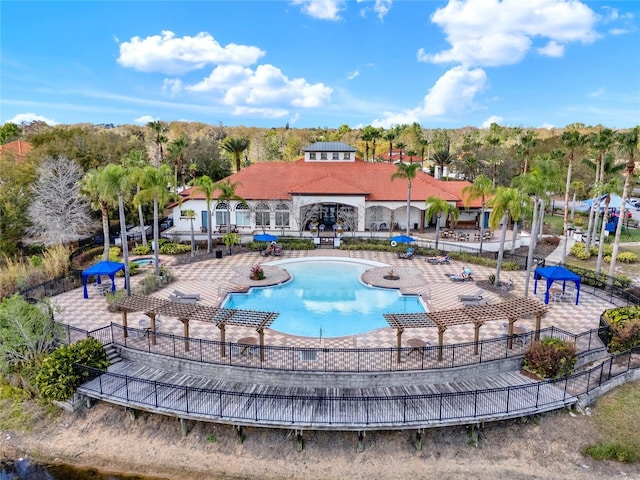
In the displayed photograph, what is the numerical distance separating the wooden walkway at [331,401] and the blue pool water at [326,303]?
469 cm

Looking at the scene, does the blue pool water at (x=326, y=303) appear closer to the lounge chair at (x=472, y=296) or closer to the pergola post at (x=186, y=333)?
the lounge chair at (x=472, y=296)

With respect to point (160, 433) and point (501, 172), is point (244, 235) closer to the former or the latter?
point (160, 433)

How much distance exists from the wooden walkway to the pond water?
2.02m

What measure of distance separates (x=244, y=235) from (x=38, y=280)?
53.5ft

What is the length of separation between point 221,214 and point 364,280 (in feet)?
58.6

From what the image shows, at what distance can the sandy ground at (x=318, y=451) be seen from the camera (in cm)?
1291

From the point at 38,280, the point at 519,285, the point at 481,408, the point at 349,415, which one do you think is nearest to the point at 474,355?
the point at 481,408

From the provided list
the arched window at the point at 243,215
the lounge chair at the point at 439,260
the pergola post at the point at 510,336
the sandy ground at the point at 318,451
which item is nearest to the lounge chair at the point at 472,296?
the pergola post at the point at 510,336

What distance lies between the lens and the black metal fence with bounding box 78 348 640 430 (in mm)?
13406

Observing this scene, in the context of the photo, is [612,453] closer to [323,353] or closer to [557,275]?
[323,353]

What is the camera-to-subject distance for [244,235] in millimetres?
37938

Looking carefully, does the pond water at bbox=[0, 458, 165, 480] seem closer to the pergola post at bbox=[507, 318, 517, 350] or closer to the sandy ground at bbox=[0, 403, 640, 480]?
the sandy ground at bbox=[0, 403, 640, 480]

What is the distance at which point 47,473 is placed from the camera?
522 inches

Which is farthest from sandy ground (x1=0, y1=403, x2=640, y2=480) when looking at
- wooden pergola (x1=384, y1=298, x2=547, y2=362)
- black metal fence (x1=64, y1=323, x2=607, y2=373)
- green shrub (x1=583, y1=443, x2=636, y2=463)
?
wooden pergola (x1=384, y1=298, x2=547, y2=362)
